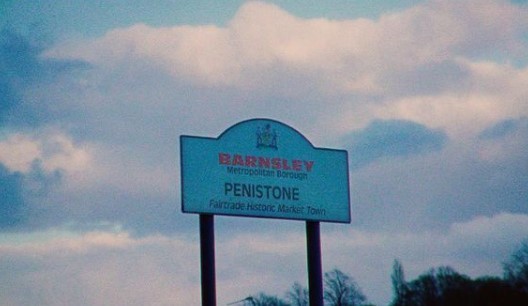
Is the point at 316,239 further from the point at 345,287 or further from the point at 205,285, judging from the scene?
the point at 345,287

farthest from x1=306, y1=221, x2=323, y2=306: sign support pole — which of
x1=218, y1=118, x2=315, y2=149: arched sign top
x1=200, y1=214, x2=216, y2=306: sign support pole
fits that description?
x1=200, y1=214, x2=216, y2=306: sign support pole

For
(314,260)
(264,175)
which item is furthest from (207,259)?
(314,260)

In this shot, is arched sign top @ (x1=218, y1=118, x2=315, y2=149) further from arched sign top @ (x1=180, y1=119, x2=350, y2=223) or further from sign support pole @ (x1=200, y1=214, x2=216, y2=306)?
sign support pole @ (x1=200, y1=214, x2=216, y2=306)

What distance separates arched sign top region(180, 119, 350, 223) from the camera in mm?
22516

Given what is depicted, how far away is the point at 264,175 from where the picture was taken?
23500 mm

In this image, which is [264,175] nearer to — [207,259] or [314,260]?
[314,260]

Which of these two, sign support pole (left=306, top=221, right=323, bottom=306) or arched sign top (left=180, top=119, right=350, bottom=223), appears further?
sign support pole (left=306, top=221, right=323, bottom=306)

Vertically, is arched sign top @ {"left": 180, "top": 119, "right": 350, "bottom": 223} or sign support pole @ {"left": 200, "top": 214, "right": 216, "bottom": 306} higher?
arched sign top @ {"left": 180, "top": 119, "right": 350, "bottom": 223}

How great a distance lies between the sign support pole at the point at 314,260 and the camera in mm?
24047

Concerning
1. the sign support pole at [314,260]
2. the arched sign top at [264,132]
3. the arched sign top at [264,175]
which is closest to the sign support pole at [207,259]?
the arched sign top at [264,175]

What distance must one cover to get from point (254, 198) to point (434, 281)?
118 feet

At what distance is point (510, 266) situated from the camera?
182 ft

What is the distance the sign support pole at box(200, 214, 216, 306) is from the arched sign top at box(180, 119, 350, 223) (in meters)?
0.31

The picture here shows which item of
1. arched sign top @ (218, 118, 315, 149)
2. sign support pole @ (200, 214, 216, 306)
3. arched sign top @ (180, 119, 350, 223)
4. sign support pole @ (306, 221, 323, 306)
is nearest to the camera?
sign support pole @ (200, 214, 216, 306)
